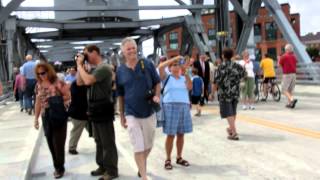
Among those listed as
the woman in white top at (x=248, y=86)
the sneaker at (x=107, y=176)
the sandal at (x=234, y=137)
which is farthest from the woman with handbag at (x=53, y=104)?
the woman in white top at (x=248, y=86)

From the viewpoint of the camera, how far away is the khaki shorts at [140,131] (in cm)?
670

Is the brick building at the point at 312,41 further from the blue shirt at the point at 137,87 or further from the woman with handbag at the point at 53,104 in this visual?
the blue shirt at the point at 137,87

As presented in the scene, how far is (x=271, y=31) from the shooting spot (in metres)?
108

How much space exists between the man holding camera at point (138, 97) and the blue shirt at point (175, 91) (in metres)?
1.20

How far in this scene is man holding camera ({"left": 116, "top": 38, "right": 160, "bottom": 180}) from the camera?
6703 millimetres

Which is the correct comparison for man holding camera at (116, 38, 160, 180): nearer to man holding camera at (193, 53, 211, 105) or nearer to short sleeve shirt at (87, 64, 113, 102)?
short sleeve shirt at (87, 64, 113, 102)

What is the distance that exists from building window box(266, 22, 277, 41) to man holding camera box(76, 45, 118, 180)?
103040 mm

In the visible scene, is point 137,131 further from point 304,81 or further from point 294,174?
point 304,81

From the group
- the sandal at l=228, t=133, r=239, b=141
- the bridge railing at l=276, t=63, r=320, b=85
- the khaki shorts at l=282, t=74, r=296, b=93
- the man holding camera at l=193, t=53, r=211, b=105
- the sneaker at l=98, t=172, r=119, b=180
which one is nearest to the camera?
the sneaker at l=98, t=172, r=119, b=180

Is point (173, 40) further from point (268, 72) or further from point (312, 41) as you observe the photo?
point (268, 72)

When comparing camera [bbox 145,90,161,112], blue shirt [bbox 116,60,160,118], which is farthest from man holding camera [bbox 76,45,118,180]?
camera [bbox 145,90,161,112]

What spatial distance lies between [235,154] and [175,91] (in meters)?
1.65

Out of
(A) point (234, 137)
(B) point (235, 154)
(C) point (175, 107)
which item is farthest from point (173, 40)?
A: (C) point (175, 107)

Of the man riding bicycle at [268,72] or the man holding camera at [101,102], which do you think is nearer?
the man holding camera at [101,102]
